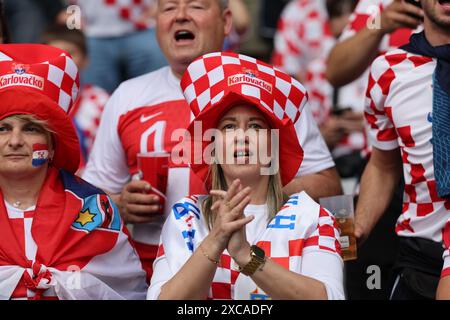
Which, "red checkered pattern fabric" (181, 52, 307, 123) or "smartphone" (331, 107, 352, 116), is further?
"smartphone" (331, 107, 352, 116)

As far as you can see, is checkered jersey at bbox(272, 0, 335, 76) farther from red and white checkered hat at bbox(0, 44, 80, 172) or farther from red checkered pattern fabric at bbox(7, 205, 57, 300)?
red checkered pattern fabric at bbox(7, 205, 57, 300)

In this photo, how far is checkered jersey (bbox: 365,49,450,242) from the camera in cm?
446

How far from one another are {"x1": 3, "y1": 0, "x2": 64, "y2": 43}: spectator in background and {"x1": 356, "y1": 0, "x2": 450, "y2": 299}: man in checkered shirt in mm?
3904

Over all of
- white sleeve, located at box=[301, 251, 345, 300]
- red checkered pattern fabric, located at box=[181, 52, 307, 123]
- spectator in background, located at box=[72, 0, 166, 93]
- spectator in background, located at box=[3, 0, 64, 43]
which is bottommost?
white sleeve, located at box=[301, 251, 345, 300]

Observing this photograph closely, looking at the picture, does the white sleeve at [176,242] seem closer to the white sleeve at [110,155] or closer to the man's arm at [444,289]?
the man's arm at [444,289]

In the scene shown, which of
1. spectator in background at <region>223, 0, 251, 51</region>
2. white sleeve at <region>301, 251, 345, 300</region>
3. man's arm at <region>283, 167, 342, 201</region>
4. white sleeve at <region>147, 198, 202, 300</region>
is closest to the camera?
white sleeve at <region>301, 251, 345, 300</region>

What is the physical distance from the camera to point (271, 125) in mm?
4090

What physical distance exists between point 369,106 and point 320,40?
3.59m

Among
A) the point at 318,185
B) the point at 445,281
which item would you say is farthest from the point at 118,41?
the point at 445,281

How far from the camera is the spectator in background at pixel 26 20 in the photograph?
26.2 feet

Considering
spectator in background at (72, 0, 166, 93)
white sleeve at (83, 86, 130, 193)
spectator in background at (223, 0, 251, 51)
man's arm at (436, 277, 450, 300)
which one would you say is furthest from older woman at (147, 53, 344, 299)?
spectator in background at (223, 0, 251, 51)
